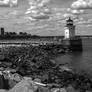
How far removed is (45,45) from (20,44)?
745cm

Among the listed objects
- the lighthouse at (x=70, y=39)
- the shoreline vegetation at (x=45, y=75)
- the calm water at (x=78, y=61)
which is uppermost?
the lighthouse at (x=70, y=39)

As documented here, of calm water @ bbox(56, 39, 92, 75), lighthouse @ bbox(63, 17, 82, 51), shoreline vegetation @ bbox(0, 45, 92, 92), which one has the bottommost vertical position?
calm water @ bbox(56, 39, 92, 75)

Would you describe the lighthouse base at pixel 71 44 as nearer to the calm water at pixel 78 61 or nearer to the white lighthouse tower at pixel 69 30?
the white lighthouse tower at pixel 69 30

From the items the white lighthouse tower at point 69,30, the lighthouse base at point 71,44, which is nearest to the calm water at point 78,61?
the lighthouse base at point 71,44

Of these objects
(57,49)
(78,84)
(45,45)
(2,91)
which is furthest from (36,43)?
(2,91)

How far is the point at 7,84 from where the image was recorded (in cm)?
1159

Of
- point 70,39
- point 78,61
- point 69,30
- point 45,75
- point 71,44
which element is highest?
point 69,30

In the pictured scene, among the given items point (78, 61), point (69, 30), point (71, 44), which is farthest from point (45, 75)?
point (69, 30)

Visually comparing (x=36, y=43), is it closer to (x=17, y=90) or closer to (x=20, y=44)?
(x=20, y=44)

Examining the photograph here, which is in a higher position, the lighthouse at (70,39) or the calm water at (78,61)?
the lighthouse at (70,39)

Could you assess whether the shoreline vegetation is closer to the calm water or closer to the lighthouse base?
the calm water

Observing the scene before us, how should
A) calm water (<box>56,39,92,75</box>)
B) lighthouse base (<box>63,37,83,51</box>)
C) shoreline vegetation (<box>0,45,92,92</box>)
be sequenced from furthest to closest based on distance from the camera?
lighthouse base (<box>63,37,83,51</box>) < calm water (<box>56,39,92,75</box>) < shoreline vegetation (<box>0,45,92,92</box>)

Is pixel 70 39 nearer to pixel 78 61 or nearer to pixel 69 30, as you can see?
pixel 69 30

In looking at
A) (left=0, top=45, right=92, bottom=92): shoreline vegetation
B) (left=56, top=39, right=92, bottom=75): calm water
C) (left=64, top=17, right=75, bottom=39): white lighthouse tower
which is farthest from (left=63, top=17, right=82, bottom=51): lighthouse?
(left=0, top=45, right=92, bottom=92): shoreline vegetation
